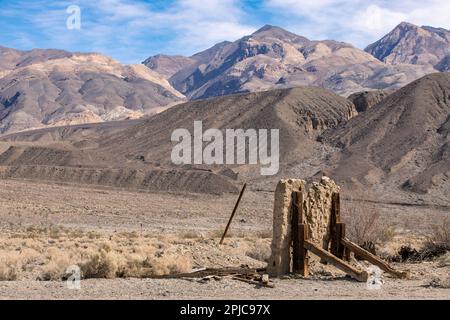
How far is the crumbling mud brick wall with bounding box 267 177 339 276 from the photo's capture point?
1638 cm

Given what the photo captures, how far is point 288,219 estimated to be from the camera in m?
16.5

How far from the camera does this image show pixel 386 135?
77.3m

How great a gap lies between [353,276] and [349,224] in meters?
7.69

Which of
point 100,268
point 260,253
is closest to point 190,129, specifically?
point 260,253

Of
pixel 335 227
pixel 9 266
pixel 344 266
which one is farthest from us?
pixel 335 227

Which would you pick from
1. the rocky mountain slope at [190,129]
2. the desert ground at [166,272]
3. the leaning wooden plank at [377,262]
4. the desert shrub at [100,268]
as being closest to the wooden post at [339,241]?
the leaning wooden plank at [377,262]

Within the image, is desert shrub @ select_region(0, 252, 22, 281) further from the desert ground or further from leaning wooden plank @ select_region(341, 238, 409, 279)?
leaning wooden plank @ select_region(341, 238, 409, 279)

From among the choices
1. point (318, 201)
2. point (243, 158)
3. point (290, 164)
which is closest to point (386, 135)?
point (290, 164)

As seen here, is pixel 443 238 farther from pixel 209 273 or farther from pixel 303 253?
pixel 209 273

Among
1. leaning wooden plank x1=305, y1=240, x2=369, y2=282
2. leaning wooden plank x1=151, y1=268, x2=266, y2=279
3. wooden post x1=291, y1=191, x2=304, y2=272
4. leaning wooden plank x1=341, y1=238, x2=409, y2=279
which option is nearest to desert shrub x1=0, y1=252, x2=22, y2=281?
leaning wooden plank x1=151, y1=268, x2=266, y2=279

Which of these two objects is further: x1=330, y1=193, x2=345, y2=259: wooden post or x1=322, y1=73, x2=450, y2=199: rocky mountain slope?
x1=322, y1=73, x2=450, y2=199: rocky mountain slope

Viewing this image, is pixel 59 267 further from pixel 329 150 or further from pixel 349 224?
pixel 329 150

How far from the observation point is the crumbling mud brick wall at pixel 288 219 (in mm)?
16375

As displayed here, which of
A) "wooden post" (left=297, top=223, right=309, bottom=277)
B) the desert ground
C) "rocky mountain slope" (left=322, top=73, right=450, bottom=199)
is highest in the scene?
"rocky mountain slope" (left=322, top=73, right=450, bottom=199)
